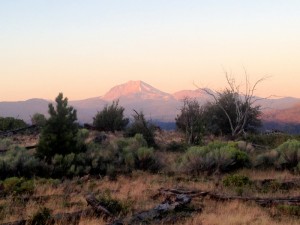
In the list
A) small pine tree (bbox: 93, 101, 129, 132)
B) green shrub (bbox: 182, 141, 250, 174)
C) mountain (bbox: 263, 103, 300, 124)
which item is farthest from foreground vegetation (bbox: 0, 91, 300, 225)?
mountain (bbox: 263, 103, 300, 124)

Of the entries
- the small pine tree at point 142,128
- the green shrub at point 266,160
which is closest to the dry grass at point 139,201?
the green shrub at point 266,160

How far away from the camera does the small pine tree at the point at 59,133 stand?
55.2 feet

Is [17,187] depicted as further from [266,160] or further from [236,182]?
[266,160]

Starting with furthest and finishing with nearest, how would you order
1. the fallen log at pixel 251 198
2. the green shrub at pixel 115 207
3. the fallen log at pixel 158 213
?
the fallen log at pixel 251 198 → the green shrub at pixel 115 207 → the fallen log at pixel 158 213

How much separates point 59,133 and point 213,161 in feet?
19.7

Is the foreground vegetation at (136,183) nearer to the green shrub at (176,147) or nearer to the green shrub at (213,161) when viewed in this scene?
the green shrub at (213,161)

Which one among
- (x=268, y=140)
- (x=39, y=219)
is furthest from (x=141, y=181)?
(x=268, y=140)

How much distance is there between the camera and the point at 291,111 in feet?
315

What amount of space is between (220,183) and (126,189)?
3053mm

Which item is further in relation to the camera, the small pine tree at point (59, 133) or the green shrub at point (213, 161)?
the small pine tree at point (59, 133)

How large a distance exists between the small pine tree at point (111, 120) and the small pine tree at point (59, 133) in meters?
16.5

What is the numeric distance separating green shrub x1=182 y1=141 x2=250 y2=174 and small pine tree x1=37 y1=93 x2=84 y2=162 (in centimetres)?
439

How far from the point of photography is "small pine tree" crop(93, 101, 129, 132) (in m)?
34.9

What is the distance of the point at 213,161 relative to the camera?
16.6 meters
